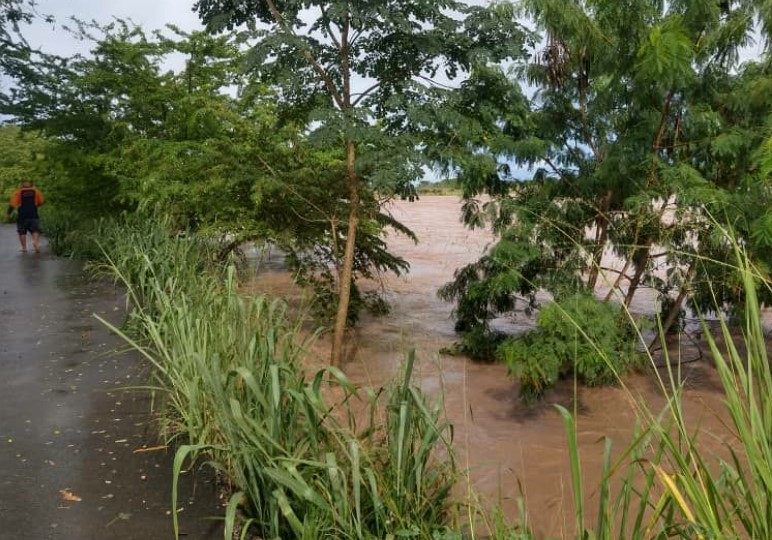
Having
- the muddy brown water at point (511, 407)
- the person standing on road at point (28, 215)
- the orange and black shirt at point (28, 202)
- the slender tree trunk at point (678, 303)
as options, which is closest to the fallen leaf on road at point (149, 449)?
the muddy brown water at point (511, 407)

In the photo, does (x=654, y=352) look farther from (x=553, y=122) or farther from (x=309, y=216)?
(x=309, y=216)

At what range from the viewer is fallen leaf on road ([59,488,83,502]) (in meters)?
3.86

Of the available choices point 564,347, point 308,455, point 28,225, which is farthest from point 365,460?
point 28,225

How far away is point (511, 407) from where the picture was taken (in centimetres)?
804

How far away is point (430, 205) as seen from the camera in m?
37.7

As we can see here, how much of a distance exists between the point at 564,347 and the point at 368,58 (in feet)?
10.5

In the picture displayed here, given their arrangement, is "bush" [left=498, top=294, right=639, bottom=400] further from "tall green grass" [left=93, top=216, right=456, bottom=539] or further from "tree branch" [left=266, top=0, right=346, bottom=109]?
"tall green grass" [left=93, top=216, right=456, bottom=539]

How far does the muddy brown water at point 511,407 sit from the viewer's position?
19.0ft

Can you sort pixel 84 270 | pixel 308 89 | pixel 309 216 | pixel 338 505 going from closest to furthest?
pixel 338 505 < pixel 308 89 < pixel 309 216 < pixel 84 270

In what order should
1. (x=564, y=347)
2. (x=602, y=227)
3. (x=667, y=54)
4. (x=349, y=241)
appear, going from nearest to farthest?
(x=667, y=54), (x=564, y=347), (x=349, y=241), (x=602, y=227)

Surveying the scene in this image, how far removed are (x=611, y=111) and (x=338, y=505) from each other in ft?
21.4

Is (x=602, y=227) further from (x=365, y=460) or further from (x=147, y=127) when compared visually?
(x=147, y=127)

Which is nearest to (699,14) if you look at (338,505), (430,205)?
(338,505)

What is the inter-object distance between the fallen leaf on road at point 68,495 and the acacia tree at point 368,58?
11.4 feet
